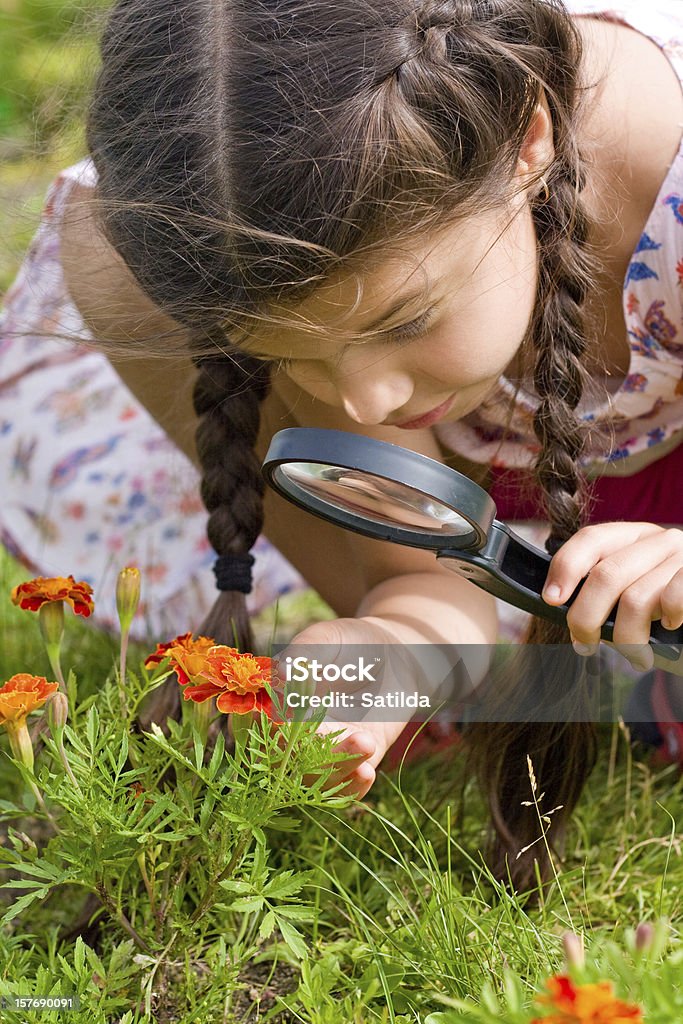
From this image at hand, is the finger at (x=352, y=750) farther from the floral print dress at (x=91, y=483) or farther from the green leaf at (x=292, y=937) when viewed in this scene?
the floral print dress at (x=91, y=483)

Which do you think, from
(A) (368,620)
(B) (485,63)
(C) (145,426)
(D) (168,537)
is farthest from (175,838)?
(C) (145,426)

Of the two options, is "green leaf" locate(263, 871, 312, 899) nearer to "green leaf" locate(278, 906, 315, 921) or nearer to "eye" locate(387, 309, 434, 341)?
"green leaf" locate(278, 906, 315, 921)

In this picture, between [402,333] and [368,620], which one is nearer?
[402,333]

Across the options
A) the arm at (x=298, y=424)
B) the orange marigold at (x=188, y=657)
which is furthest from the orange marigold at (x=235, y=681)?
the arm at (x=298, y=424)

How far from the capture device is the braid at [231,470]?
1.09 metres

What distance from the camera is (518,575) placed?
87cm

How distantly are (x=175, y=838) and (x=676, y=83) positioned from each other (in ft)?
2.94

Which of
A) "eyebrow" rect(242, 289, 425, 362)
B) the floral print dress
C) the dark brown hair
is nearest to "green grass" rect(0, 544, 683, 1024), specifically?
the dark brown hair

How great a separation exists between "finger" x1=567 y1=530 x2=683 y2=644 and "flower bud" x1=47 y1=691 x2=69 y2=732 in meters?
0.38

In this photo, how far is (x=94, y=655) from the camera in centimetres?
139

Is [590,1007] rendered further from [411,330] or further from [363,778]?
[411,330]

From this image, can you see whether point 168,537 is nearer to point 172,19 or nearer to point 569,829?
point 569,829

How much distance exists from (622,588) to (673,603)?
43mm

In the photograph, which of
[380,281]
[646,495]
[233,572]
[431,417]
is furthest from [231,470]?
[646,495]
